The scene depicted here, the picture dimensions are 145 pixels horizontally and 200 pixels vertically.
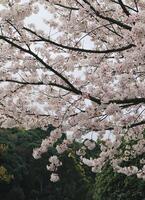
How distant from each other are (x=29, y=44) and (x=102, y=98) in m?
1.30

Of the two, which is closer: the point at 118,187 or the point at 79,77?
the point at 79,77

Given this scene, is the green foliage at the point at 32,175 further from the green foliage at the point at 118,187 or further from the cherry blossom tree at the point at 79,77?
the cherry blossom tree at the point at 79,77

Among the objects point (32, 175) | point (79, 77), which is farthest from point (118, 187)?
point (32, 175)

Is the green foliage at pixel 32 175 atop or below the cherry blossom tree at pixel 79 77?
atop

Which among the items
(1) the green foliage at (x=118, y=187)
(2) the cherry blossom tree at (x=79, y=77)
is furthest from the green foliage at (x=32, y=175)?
(2) the cherry blossom tree at (x=79, y=77)

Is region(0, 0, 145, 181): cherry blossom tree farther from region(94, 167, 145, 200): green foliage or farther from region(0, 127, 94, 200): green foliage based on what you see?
region(0, 127, 94, 200): green foliage

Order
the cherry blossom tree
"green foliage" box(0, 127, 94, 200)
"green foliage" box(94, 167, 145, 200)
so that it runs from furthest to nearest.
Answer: "green foliage" box(0, 127, 94, 200)
"green foliage" box(94, 167, 145, 200)
the cherry blossom tree

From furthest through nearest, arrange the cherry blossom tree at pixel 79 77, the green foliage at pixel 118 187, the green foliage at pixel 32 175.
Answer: the green foliage at pixel 32 175 → the green foliage at pixel 118 187 → the cherry blossom tree at pixel 79 77

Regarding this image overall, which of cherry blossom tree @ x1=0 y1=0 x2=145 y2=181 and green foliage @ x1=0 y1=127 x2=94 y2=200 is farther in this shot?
green foliage @ x1=0 y1=127 x2=94 y2=200

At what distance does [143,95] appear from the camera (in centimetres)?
573

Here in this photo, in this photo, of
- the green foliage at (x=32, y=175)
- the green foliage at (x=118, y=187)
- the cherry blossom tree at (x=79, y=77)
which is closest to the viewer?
the cherry blossom tree at (x=79, y=77)

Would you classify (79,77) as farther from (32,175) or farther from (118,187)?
(32,175)

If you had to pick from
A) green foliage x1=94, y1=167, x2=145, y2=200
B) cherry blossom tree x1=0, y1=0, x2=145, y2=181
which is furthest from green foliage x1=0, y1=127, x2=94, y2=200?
cherry blossom tree x1=0, y1=0, x2=145, y2=181

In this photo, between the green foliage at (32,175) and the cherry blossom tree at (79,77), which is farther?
the green foliage at (32,175)
